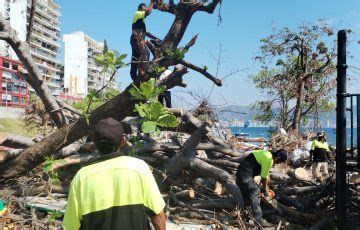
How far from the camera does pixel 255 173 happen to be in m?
6.14

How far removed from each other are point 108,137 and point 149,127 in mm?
2458

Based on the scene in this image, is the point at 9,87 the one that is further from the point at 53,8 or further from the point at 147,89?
the point at 147,89

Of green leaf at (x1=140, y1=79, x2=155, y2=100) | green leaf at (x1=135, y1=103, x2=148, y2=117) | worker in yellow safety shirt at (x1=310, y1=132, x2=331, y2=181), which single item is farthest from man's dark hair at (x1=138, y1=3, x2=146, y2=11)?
worker in yellow safety shirt at (x1=310, y1=132, x2=331, y2=181)

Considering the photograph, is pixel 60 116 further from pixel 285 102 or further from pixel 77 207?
pixel 285 102

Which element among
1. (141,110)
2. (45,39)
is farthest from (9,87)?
(141,110)

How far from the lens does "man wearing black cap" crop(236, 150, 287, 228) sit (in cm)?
584

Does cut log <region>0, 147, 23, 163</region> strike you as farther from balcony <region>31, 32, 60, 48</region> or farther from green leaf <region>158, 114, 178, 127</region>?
balcony <region>31, 32, 60, 48</region>

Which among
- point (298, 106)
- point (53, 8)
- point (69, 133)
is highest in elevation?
point (53, 8)

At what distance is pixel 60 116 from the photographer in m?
7.20

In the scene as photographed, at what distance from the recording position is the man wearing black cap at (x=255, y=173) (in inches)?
230

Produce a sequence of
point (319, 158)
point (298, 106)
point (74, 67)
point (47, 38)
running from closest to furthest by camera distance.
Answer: point (319, 158)
point (298, 106)
point (47, 38)
point (74, 67)

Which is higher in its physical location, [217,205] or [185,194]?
[185,194]

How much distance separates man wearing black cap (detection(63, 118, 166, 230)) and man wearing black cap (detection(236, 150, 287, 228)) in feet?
12.5

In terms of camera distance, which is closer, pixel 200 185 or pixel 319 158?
pixel 200 185
